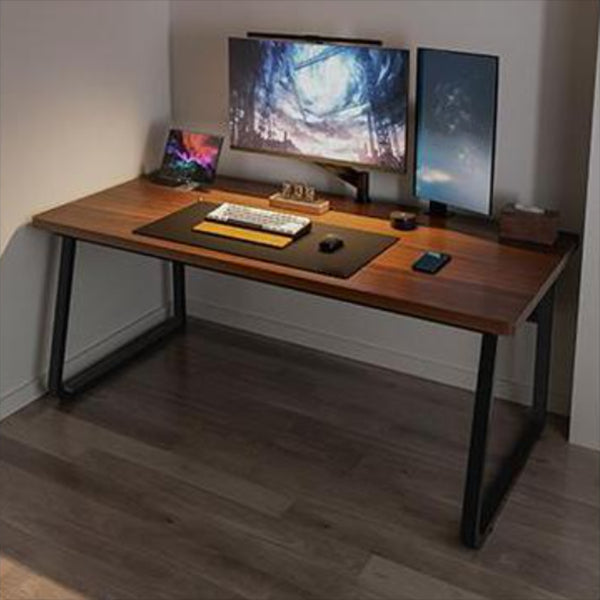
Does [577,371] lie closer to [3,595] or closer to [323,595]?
[323,595]

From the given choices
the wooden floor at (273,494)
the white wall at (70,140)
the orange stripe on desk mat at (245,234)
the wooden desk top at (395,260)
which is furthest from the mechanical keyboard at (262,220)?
the wooden floor at (273,494)

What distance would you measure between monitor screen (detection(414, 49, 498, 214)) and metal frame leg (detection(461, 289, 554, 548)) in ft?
1.26

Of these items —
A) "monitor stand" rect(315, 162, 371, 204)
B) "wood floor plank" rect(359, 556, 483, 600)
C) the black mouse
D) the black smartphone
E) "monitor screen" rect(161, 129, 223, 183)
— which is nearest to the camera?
"wood floor plank" rect(359, 556, 483, 600)

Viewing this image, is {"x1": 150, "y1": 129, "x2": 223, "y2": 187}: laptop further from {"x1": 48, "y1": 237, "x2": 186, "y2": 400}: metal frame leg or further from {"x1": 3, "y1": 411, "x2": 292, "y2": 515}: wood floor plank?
{"x1": 3, "y1": 411, "x2": 292, "y2": 515}: wood floor plank

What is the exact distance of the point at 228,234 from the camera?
8.30 ft

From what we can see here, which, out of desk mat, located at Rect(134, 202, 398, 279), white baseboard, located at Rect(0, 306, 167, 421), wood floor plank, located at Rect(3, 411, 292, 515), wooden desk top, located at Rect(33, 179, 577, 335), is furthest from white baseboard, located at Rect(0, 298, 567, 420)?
desk mat, located at Rect(134, 202, 398, 279)

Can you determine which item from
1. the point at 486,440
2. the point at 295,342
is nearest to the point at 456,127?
the point at 486,440

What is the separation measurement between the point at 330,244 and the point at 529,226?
0.55 meters

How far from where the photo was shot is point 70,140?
110 inches

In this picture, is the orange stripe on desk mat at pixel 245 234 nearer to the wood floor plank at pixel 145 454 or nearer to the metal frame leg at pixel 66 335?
the metal frame leg at pixel 66 335

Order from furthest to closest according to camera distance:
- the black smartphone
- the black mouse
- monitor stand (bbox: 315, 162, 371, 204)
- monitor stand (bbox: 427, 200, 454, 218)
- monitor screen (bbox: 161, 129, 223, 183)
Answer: monitor screen (bbox: 161, 129, 223, 183), monitor stand (bbox: 315, 162, 371, 204), monitor stand (bbox: 427, 200, 454, 218), the black mouse, the black smartphone

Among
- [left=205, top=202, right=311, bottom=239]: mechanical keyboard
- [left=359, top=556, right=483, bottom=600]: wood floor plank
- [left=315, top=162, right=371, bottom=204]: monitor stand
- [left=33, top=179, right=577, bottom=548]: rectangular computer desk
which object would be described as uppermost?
[left=315, top=162, right=371, bottom=204]: monitor stand

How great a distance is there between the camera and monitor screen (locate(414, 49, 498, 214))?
2.41m

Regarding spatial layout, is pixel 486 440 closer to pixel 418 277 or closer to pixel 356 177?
pixel 418 277
